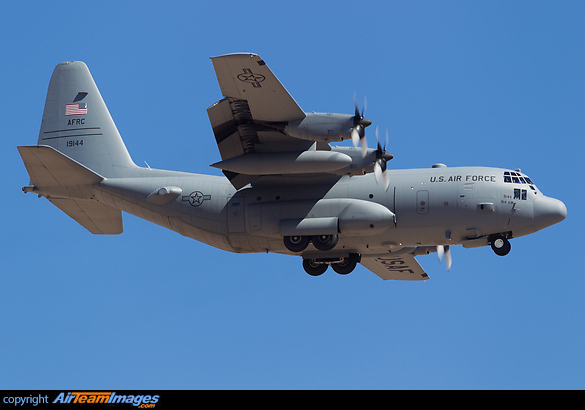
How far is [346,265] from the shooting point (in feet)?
84.3

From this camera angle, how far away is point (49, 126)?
27438mm

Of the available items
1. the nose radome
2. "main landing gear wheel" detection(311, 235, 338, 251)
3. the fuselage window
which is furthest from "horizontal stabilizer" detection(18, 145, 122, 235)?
the nose radome

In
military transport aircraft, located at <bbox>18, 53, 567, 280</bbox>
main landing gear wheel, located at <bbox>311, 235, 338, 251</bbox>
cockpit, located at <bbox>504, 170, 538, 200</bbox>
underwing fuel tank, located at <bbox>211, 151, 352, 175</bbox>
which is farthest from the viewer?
main landing gear wheel, located at <bbox>311, 235, 338, 251</bbox>

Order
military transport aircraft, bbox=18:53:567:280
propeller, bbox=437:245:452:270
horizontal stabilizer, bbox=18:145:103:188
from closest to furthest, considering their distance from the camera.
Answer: military transport aircraft, bbox=18:53:567:280 < horizontal stabilizer, bbox=18:145:103:188 < propeller, bbox=437:245:452:270

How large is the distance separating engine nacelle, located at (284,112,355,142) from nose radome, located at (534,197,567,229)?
20.4 ft

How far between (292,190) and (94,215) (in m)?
7.10

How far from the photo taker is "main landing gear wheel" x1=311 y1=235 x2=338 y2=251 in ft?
78.9

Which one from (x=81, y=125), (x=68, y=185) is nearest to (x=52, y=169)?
(x=68, y=185)

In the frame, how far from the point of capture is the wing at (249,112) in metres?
21.7

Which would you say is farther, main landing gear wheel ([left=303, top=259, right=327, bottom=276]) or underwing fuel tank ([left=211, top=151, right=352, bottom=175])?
main landing gear wheel ([left=303, top=259, right=327, bottom=276])

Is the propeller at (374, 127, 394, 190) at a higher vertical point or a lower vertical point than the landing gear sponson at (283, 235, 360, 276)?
higher

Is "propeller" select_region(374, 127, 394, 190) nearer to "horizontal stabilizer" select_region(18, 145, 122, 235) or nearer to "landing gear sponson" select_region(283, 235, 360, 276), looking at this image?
"landing gear sponson" select_region(283, 235, 360, 276)

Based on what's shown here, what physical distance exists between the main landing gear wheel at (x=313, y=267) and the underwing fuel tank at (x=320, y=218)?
172 centimetres
